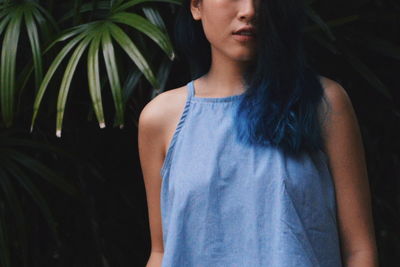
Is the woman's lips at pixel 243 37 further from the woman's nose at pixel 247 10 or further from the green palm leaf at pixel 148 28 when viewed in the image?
the green palm leaf at pixel 148 28

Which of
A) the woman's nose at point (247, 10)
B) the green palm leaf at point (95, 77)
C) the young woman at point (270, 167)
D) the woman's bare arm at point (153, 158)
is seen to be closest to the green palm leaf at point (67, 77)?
the green palm leaf at point (95, 77)

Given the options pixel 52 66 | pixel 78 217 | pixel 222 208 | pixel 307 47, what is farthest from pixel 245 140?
pixel 78 217

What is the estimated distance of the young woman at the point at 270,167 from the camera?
1186mm

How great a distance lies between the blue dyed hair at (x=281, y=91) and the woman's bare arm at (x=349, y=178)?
2 cm

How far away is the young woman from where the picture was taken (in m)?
1.19

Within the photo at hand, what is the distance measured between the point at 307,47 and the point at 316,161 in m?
0.68

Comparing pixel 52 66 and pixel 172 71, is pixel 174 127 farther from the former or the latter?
pixel 172 71

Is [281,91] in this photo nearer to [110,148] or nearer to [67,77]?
[67,77]

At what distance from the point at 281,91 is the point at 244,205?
188 mm

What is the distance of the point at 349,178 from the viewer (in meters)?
1.21

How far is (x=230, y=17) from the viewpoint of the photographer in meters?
1.22

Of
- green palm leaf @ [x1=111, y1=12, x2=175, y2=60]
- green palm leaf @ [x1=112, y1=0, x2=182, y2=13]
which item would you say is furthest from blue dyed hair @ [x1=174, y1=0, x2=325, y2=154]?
green palm leaf @ [x1=112, y1=0, x2=182, y2=13]

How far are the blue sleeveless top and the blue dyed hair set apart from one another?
0.02 meters

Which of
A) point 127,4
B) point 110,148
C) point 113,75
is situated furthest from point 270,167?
point 110,148
